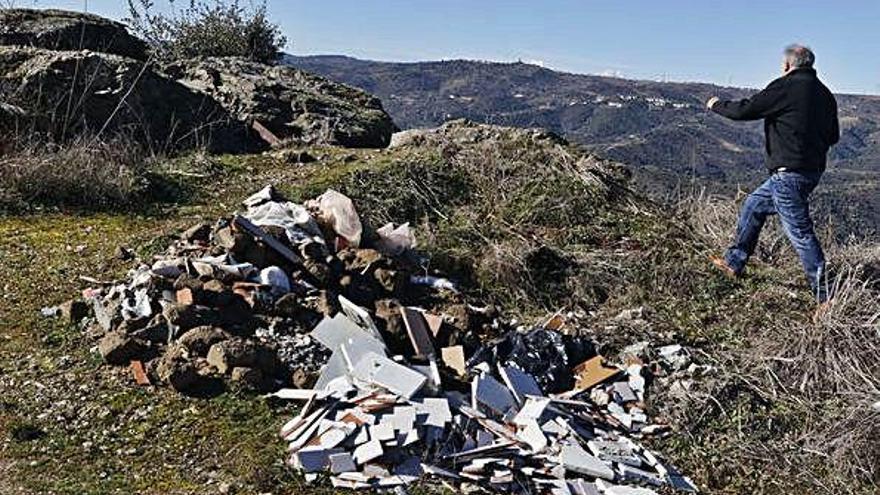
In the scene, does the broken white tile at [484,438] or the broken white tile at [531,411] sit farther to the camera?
the broken white tile at [531,411]

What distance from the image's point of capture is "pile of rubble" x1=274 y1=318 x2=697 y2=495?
13.3ft

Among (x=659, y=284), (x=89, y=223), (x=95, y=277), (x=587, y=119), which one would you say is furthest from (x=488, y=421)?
(x=587, y=119)

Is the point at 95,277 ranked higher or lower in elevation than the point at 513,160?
lower

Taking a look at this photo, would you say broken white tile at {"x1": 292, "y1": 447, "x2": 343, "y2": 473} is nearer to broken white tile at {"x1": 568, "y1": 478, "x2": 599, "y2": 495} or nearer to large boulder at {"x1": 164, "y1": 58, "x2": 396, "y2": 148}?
broken white tile at {"x1": 568, "y1": 478, "x2": 599, "y2": 495}

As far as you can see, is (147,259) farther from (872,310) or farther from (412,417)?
(872,310)

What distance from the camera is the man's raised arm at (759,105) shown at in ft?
19.9

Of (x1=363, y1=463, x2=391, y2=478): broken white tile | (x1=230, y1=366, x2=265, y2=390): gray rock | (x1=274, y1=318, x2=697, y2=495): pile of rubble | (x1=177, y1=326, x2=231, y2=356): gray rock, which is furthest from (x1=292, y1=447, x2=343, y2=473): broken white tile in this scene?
(x1=177, y1=326, x2=231, y2=356): gray rock

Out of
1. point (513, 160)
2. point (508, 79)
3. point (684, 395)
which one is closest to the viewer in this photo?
point (684, 395)

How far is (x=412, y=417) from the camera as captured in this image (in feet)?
13.9

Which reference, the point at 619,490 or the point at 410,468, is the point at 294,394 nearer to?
the point at 410,468

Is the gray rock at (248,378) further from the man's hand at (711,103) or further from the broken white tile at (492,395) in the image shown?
the man's hand at (711,103)

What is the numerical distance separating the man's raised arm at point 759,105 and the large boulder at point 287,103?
191 inches

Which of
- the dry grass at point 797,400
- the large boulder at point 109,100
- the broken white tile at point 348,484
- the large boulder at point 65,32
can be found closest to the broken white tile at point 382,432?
the broken white tile at point 348,484

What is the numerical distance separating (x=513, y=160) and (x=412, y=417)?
15.2 ft
